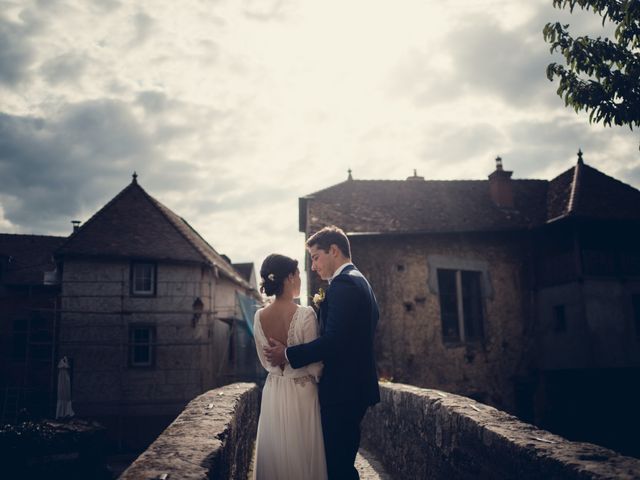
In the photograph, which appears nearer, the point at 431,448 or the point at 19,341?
the point at 431,448

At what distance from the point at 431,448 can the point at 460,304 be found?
11397 millimetres

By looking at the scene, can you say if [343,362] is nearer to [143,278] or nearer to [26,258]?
[143,278]

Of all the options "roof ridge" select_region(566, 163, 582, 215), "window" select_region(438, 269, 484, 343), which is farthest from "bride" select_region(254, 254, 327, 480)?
"roof ridge" select_region(566, 163, 582, 215)

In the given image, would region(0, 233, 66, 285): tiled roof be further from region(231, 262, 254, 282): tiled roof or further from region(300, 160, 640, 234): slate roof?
region(300, 160, 640, 234): slate roof

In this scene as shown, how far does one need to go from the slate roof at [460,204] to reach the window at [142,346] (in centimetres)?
751

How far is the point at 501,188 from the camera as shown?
17.5m

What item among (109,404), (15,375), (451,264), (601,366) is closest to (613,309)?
(601,366)

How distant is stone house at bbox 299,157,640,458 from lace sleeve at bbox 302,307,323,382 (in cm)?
1102

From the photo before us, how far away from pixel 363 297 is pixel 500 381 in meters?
13.3

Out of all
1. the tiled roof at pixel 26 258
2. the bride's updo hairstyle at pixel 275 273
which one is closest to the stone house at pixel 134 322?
the tiled roof at pixel 26 258

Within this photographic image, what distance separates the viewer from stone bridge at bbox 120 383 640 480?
2.68 metres

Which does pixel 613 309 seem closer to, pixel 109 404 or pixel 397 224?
pixel 397 224

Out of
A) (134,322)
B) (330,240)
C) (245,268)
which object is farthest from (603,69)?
(245,268)

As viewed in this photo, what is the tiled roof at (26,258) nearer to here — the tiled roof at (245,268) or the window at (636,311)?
the tiled roof at (245,268)
